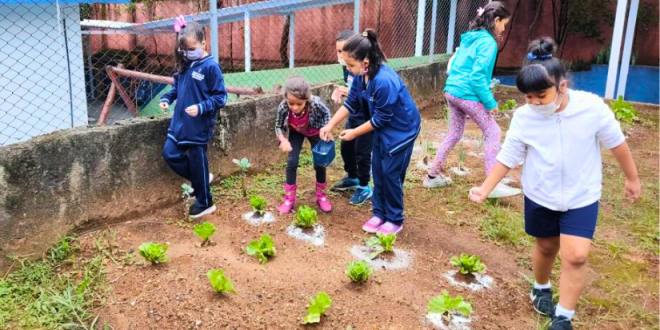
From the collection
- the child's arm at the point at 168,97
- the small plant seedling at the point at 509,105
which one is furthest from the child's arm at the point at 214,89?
the small plant seedling at the point at 509,105

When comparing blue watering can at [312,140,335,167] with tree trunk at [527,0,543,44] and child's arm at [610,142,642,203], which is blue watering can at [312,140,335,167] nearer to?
child's arm at [610,142,642,203]

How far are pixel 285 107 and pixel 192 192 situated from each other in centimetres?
99

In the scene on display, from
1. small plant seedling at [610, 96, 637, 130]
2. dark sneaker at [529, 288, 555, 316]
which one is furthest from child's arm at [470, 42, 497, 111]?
small plant seedling at [610, 96, 637, 130]

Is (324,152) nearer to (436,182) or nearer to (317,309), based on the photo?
(436,182)

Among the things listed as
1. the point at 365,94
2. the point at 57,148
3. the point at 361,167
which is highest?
the point at 365,94

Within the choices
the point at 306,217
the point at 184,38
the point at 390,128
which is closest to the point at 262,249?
the point at 306,217

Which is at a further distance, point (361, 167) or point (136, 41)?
point (136, 41)

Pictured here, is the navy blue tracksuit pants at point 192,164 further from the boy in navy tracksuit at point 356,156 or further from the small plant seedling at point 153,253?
the boy in navy tracksuit at point 356,156

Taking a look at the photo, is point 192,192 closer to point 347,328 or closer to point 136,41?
point 347,328

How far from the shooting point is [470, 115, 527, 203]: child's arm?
8.35 ft

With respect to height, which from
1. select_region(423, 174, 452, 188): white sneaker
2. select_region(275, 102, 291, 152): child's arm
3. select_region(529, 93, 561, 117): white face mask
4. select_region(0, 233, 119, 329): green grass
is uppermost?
select_region(529, 93, 561, 117): white face mask

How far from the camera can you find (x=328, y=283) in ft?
9.73

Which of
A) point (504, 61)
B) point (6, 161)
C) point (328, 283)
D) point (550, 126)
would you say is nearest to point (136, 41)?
point (504, 61)

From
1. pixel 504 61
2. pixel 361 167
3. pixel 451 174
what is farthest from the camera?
pixel 504 61
